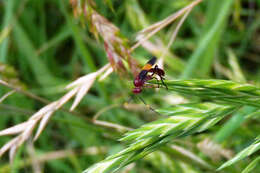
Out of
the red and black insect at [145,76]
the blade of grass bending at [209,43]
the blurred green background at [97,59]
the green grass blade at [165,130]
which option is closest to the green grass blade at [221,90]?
the green grass blade at [165,130]

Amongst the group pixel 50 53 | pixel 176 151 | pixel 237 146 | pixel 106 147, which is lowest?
pixel 237 146

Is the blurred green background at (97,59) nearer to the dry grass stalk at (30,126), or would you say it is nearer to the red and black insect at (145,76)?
the dry grass stalk at (30,126)

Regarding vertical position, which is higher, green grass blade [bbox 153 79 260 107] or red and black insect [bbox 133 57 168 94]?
red and black insect [bbox 133 57 168 94]

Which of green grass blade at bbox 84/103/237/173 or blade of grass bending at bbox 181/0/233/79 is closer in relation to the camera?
green grass blade at bbox 84/103/237/173

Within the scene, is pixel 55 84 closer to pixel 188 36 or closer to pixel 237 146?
pixel 188 36

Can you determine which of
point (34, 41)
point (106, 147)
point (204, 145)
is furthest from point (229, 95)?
point (34, 41)

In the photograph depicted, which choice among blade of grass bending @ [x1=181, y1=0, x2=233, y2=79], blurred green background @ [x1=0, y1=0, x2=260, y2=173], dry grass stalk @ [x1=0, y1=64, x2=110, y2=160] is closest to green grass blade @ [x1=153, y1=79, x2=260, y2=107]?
dry grass stalk @ [x1=0, y1=64, x2=110, y2=160]

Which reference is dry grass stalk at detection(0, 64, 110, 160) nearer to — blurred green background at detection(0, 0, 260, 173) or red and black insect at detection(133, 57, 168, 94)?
red and black insect at detection(133, 57, 168, 94)
